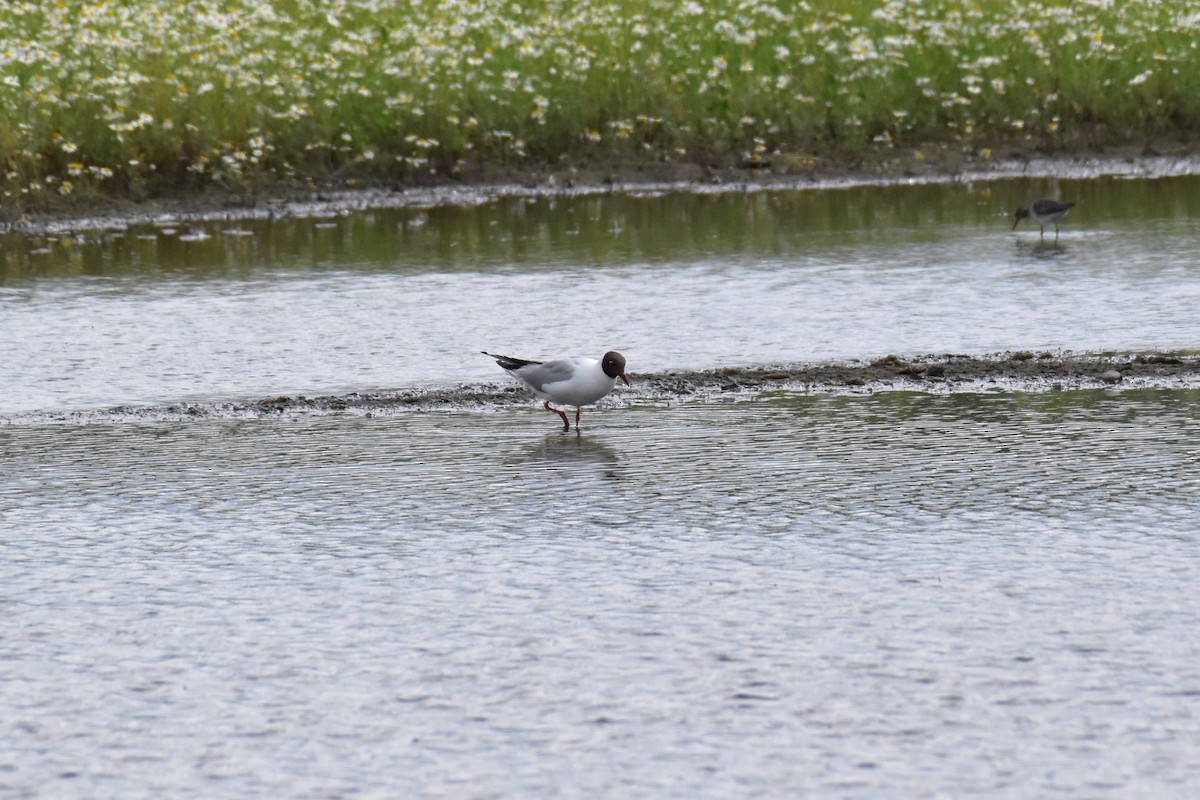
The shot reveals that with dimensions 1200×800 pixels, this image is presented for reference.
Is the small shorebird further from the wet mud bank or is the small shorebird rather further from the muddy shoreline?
the wet mud bank

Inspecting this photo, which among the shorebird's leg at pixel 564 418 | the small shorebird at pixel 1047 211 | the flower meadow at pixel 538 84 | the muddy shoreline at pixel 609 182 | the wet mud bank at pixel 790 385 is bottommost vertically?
the shorebird's leg at pixel 564 418

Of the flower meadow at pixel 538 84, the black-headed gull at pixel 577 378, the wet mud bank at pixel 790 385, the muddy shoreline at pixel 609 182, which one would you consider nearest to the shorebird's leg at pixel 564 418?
the black-headed gull at pixel 577 378

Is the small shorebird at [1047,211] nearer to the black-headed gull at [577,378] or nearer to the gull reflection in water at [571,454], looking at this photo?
the black-headed gull at [577,378]

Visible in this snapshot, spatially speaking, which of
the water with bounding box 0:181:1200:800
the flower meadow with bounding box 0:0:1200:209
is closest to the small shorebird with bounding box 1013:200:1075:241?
the water with bounding box 0:181:1200:800

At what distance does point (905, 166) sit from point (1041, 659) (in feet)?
58.7

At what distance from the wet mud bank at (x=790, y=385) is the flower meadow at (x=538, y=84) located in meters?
10.9

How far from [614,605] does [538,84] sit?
17.6 meters

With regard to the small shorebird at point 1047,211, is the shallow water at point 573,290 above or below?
below

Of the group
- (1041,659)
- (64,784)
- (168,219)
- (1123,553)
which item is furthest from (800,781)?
(168,219)

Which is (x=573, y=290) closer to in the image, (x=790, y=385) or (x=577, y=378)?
(x=790, y=385)

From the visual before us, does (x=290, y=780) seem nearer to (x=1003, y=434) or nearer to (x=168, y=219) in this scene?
(x=1003, y=434)

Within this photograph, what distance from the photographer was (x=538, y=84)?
2425 cm

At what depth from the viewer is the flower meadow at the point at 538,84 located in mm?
22109

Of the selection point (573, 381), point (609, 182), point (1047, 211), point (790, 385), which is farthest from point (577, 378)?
point (609, 182)
